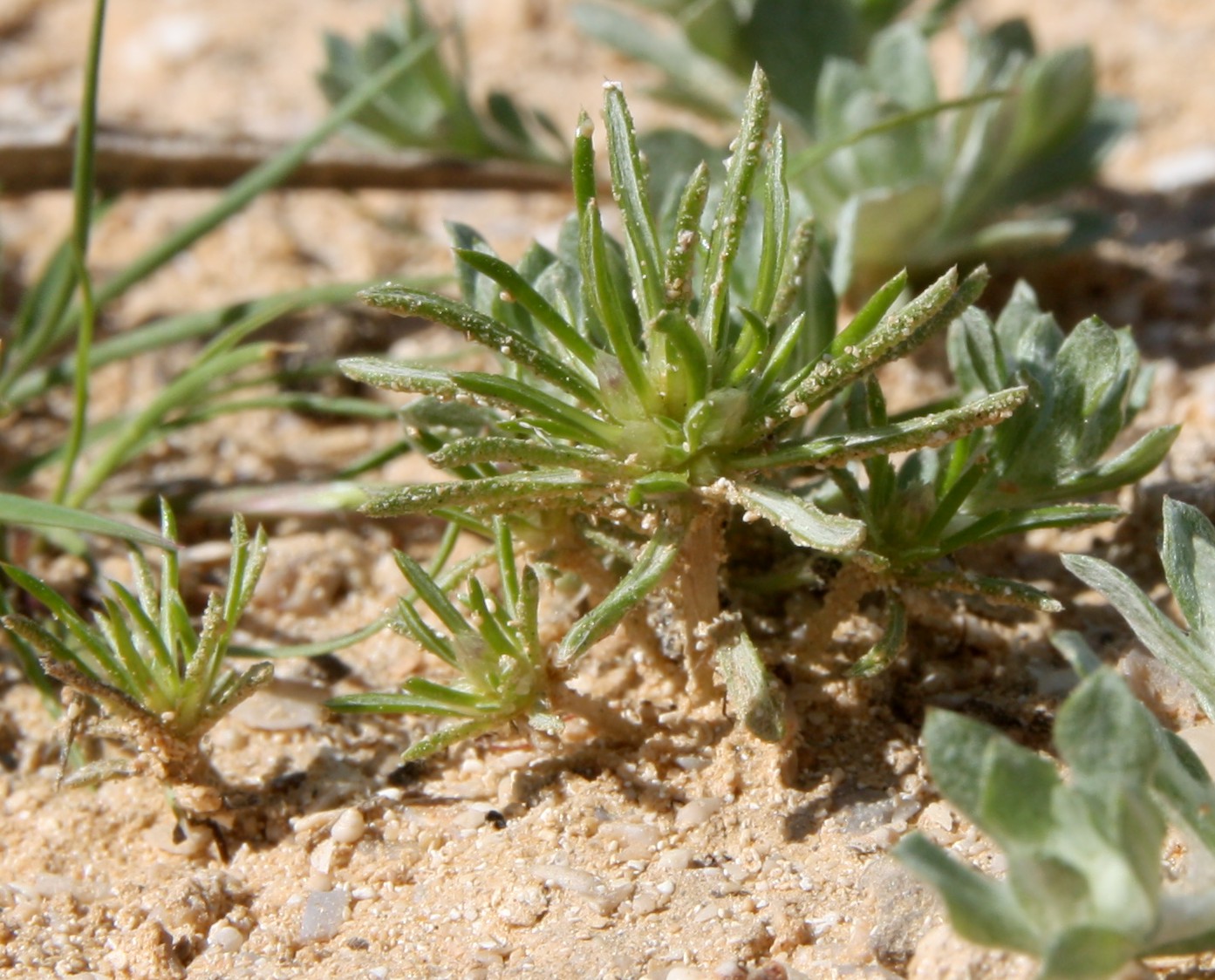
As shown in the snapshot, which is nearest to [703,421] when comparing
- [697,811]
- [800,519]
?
[800,519]

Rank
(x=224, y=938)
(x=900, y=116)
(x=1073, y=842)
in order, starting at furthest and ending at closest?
(x=900, y=116)
(x=224, y=938)
(x=1073, y=842)

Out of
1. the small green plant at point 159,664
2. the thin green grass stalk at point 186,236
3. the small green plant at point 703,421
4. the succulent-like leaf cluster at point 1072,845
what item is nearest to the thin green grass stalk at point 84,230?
the thin green grass stalk at point 186,236

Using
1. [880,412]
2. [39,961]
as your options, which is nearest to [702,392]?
[880,412]

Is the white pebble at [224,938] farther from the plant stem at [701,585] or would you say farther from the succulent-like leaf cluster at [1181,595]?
the succulent-like leaf cluster at [1181,595]

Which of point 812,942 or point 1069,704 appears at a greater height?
point 1069,704

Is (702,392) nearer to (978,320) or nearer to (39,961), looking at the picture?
(978,320)

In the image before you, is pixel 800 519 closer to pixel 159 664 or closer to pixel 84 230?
pixel 159 664

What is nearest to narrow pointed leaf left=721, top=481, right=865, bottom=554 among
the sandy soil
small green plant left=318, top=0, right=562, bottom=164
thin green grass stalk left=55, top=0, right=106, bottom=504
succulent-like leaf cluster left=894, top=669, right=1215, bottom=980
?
succulent-like leaf cluster left=894, top=669, right=1215, bottom=980

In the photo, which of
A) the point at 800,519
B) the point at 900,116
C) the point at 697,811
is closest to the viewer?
the point at 800,519
